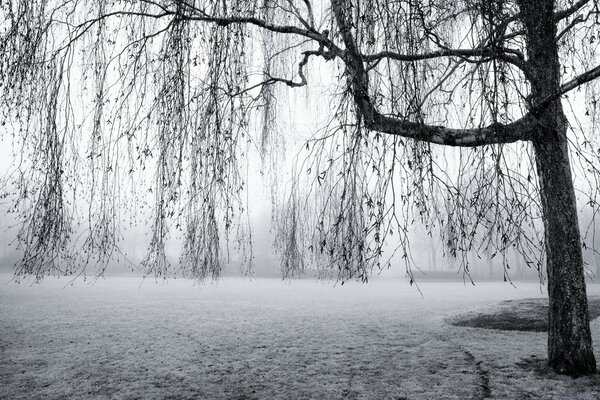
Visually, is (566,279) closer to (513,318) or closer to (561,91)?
(561,91)

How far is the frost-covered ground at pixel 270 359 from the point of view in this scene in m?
4.26

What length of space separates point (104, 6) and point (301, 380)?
4278 mm

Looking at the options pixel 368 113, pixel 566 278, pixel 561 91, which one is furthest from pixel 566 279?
pixel 368 113

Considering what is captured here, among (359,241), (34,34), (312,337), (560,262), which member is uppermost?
(34,34)

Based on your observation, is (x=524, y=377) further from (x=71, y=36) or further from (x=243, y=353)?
(x=71, y=36)

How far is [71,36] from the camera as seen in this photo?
3.48 m

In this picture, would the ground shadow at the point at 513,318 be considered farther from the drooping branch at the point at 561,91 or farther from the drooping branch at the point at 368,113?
the drooping branch at the point at 368,113

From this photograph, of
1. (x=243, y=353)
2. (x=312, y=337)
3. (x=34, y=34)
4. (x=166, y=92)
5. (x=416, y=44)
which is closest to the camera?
(x=416, y=44)

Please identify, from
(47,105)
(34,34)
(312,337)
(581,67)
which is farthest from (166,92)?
(312,337)

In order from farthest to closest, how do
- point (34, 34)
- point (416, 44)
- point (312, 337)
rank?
point (312, 337) < point (34, 34) < point (416, 44)

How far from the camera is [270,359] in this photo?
569cm

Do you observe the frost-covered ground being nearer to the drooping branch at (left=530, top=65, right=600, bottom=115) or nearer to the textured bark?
the textured bark

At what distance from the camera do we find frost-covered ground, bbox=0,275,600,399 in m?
4.26

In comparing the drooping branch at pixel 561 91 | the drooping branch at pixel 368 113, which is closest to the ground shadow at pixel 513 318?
the drooping branch at pixel 561 91
